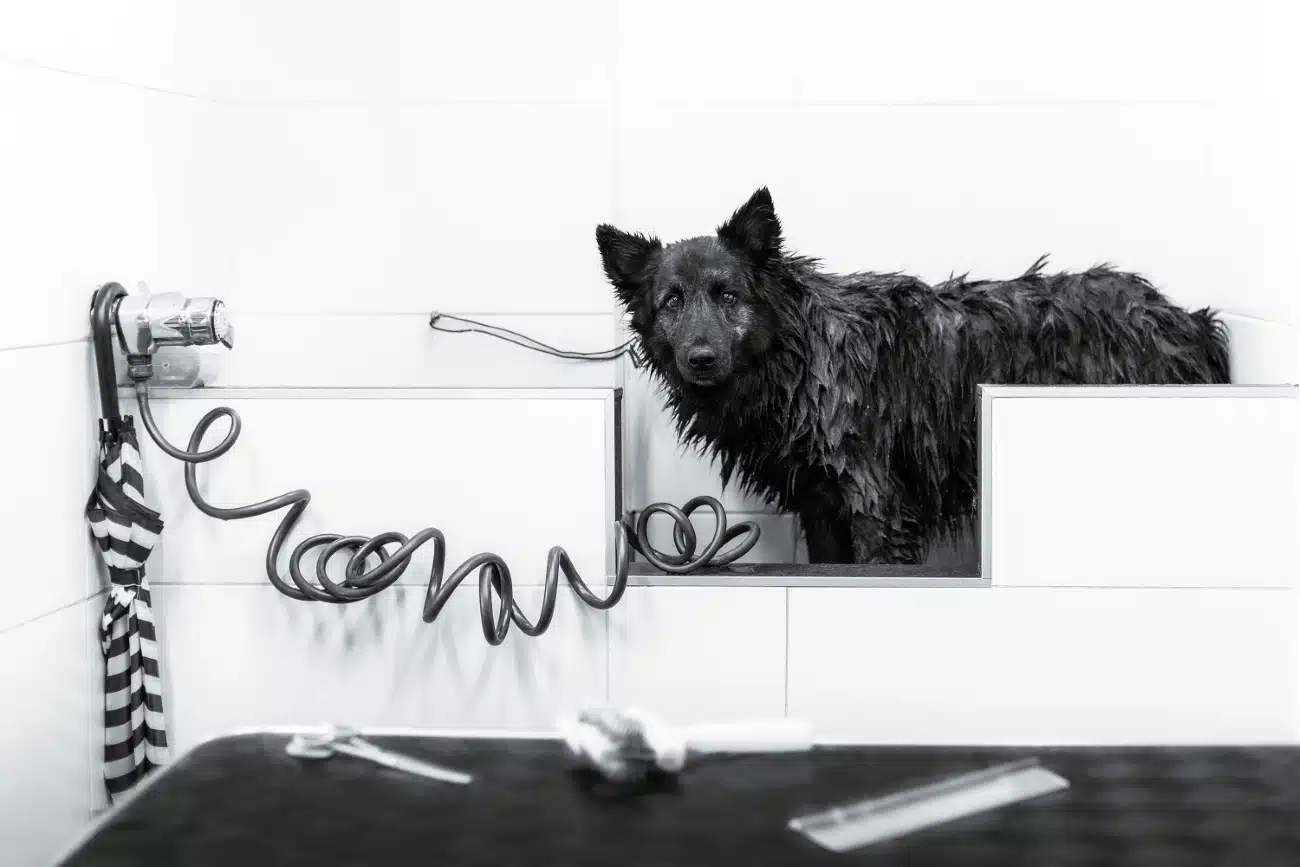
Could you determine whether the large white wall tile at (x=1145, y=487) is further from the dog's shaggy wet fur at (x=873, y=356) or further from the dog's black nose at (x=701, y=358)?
the dog's black nose at (x=701, y=358)

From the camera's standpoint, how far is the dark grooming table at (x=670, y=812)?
33.6 inches

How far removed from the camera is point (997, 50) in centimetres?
250

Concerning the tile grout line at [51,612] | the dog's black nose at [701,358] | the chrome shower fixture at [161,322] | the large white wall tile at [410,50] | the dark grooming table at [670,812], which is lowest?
the dark grooming table at [670,812]

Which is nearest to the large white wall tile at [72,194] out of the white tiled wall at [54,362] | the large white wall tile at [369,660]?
the white tiled wall at [54,362]

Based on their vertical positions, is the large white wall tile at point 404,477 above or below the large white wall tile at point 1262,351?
below

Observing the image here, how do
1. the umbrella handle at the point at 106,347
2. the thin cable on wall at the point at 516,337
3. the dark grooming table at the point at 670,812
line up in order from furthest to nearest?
1. the thin cable on wall at the point at 516,337
2. the umbrella handle at the point at 106,347
3. the dark grooming table at the point at 670,812

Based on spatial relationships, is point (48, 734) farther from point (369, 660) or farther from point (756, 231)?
point (756, 231)

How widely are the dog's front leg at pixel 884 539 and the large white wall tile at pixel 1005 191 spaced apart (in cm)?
64

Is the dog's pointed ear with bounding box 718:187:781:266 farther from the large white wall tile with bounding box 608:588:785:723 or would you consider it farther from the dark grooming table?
the dark grooming table

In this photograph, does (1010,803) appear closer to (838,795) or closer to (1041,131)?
(838,795)

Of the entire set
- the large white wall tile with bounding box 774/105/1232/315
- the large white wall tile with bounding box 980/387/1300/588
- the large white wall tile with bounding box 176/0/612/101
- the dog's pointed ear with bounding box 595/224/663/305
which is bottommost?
the large white wall tile with bounding box 980/387/1300/588

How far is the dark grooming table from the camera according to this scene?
85 cm

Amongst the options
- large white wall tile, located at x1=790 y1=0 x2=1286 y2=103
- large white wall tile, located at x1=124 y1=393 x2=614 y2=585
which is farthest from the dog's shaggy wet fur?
large white wall tile, located at x1=790 y1=0 x2=1286 y2=103

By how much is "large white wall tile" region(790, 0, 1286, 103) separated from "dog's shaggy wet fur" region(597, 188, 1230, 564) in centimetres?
53
